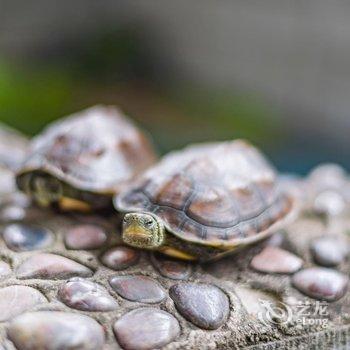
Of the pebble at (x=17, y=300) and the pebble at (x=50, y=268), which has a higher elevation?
the pebble at (x=50, y=268)

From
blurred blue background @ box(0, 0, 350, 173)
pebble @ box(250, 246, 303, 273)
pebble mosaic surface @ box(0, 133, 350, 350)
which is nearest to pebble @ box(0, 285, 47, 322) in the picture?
pebble mosaic surface @ box(0, 133, 350, 350)

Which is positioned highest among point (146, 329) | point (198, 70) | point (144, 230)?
point (144, 230)

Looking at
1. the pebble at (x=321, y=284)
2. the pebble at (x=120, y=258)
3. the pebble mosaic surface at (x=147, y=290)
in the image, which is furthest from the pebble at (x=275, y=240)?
the pebble at (x=120, y=258)

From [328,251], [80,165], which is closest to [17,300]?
[80,165]

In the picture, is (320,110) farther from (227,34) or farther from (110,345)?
(110,345)

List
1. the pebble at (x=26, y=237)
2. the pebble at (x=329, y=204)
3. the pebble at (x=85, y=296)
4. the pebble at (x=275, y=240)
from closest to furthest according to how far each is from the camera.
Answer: the pebble at (x=85, y=296) < the pebble at (x=26, y=237) < the pebble at (x=275, y=240) < the pebble at (x=329, y=204)

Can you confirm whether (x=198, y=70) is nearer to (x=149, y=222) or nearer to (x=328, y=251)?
(x=328, y=251)

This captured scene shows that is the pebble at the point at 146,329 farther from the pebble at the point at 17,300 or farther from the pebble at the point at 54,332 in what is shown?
the pebble at the point at 17,300
